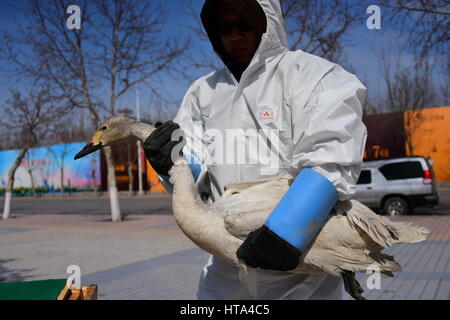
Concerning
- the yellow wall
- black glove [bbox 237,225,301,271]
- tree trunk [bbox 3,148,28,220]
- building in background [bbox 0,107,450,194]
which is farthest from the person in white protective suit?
the yellow wall

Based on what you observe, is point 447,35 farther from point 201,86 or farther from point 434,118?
point 434,118

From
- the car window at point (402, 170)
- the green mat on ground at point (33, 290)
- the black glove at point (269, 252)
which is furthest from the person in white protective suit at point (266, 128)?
the car window at point (402, 170)

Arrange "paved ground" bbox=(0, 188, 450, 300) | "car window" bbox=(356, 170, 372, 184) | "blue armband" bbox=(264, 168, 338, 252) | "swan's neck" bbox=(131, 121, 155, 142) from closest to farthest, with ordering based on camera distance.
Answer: "blue armband" bbox=(264, 168, 338, 252) → "swan's neck" bbox=(131, 121, 155, 142) → "paved ground" bbox=(0, 188, 450, 300) → "car window" bbox=(356, 170, 372, 184)

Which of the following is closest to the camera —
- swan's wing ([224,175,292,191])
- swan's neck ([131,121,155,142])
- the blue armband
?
the blue armband

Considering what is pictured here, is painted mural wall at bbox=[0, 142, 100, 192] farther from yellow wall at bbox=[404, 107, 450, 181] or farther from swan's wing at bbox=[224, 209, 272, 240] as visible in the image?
swan's wing at bbox=[224, 209, 272, 240]

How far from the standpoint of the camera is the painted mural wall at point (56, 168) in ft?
124

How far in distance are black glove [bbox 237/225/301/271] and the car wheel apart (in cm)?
1353

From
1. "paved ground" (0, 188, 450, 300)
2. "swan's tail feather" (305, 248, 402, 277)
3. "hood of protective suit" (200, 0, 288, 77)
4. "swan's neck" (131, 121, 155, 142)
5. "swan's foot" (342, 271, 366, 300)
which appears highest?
"hood of protective suit" (200, 0, 288, 77)

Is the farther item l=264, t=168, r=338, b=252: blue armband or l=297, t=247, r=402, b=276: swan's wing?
l=297, t=247, r=402, b=276: swan's wing

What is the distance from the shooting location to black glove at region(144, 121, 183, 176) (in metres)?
2.04

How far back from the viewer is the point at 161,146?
204 centimetres

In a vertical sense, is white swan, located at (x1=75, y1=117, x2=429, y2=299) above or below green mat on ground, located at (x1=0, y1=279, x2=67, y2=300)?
above

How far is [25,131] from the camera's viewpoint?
17891 mm

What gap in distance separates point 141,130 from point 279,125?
728 mm
